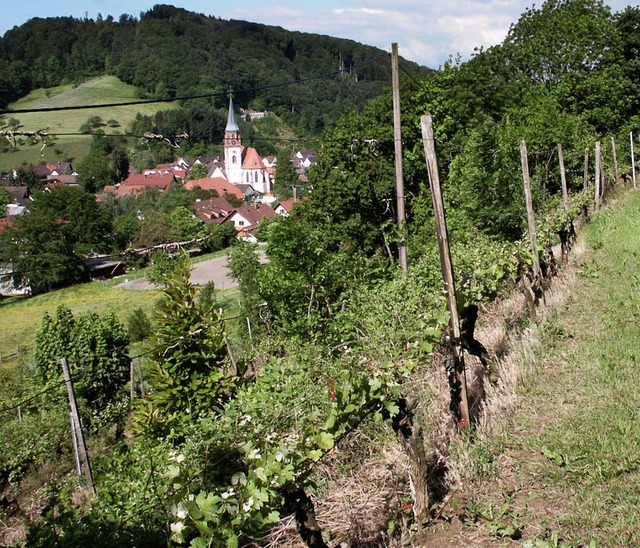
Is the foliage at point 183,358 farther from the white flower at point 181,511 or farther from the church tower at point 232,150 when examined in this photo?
the church tower at point 232,150

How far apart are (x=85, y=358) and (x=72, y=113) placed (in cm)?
12484

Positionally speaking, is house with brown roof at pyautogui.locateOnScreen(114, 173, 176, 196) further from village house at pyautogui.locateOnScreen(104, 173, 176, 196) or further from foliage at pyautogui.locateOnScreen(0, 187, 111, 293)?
foliage at pyautogui.locateOnScreen(0, 187, 111, 293)

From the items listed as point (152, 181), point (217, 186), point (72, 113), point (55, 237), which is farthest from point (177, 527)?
point (72, 113)

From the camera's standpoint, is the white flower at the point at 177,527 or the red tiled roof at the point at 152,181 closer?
the white flower at the point at 177,527

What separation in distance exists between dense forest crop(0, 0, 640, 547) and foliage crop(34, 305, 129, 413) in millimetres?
79

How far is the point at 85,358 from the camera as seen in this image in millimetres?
20797

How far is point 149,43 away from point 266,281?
20009cm

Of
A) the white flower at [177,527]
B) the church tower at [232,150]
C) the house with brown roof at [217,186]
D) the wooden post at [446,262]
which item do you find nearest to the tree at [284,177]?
the house with brown roof at [217,186]

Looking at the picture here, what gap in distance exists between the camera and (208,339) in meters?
9.31

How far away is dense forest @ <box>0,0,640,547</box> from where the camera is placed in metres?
3.79

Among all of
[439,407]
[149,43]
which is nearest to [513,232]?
[439,407]

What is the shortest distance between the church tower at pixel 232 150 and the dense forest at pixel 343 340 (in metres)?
80.4

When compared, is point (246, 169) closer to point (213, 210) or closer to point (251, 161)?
point (251, 161)

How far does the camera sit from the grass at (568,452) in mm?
3494
